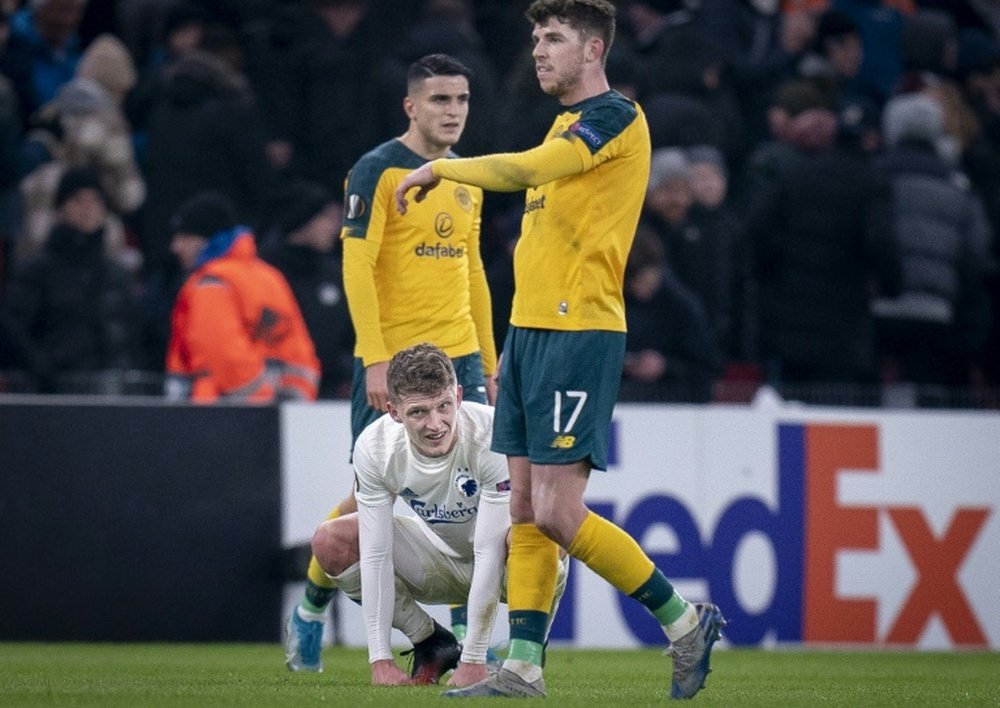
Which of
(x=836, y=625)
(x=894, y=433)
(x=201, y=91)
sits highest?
(x=201, y=91)

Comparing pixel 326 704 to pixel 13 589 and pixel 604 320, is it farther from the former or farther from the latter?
pixel 13 589

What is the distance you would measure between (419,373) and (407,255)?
1.60m

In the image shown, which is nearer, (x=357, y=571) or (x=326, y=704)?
(x=326, y=704)

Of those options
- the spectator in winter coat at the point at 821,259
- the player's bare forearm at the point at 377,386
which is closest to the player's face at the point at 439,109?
the player's bare forearm at the point at 377,386

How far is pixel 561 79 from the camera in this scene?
701cm

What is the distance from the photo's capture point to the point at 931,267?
45.1ft

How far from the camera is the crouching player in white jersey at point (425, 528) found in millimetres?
7332

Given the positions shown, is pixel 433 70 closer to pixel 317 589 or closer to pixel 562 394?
pixel 317 589

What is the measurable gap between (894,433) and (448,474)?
5.28m

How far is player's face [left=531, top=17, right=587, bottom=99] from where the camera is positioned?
6980 millimetres

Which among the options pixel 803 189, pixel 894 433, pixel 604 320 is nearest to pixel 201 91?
pixel 803 189

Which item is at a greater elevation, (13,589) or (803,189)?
(803,189)

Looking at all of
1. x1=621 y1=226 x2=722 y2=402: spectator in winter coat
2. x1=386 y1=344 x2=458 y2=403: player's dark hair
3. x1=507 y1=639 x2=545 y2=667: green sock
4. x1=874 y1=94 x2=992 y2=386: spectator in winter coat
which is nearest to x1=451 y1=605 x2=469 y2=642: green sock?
x1=386 y1=344 x2=458 y2=403: player's dark hair

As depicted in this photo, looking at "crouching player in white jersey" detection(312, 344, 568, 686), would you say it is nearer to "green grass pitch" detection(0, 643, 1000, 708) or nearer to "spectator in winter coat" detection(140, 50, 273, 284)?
"green grass pitch" detection(0, 643, 1000, 708)
